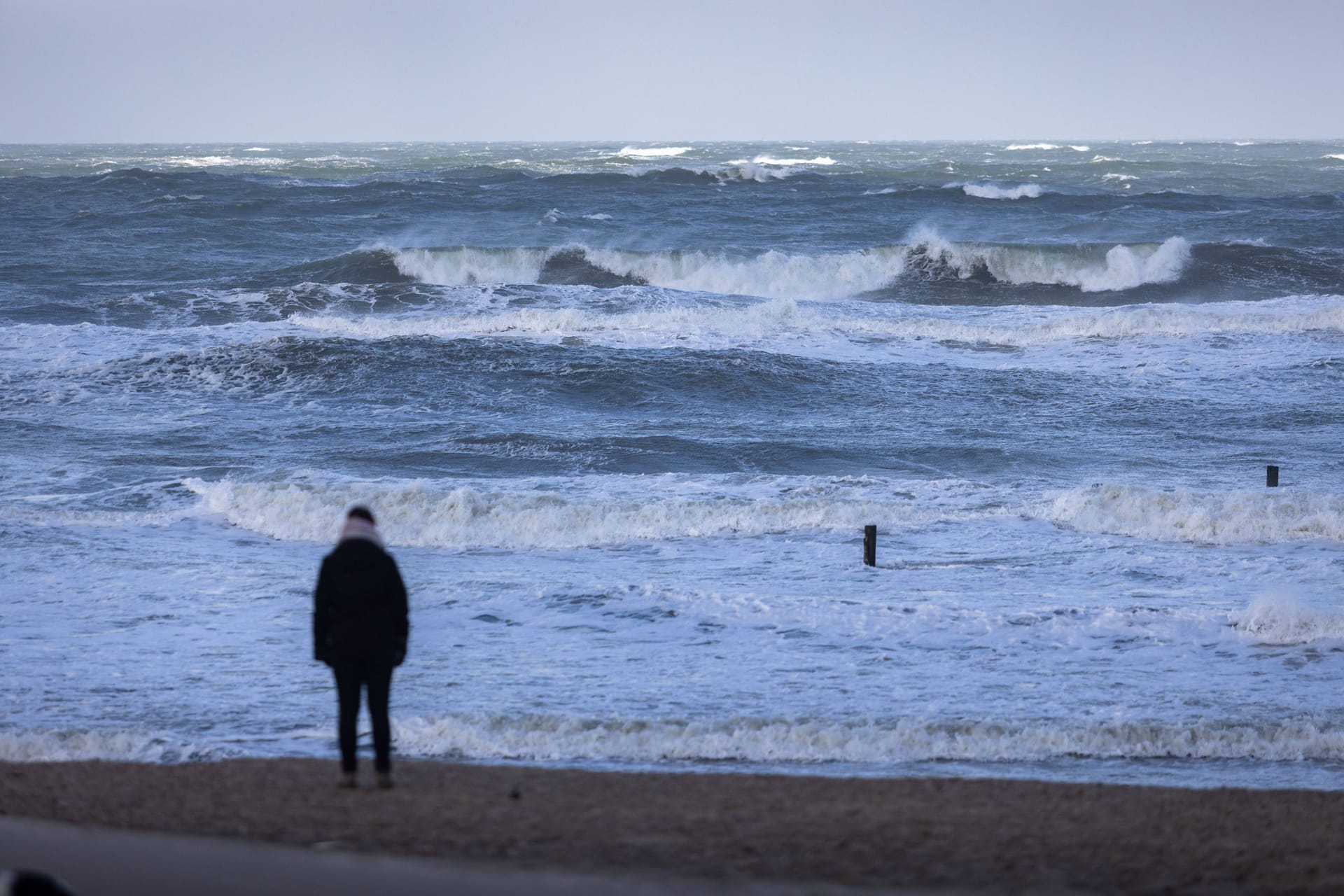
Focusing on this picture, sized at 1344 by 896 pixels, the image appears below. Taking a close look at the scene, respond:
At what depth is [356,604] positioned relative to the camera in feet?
18.4

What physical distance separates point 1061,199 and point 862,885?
167 ft

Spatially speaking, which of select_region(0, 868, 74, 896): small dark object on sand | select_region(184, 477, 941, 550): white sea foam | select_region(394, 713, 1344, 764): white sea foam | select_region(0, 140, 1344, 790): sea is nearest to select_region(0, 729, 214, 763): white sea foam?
select_region(0, 140, 1344, 790): sea

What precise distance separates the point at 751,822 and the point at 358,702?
1.90 metres

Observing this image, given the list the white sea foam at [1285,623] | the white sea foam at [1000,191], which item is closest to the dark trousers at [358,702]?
the white sea foam at [1285,623]

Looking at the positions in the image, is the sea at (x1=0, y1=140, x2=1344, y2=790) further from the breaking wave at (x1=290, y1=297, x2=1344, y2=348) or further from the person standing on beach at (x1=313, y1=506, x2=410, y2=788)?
the person standing on beach at (x1=313, y1=506, x2=410, y2=788)

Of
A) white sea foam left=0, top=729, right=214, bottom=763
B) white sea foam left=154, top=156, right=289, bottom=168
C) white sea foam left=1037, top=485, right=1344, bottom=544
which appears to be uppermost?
white sea foam left=154, top=156, right=289, bottom=168

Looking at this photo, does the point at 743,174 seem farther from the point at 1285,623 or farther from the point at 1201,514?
the point at 1285,623

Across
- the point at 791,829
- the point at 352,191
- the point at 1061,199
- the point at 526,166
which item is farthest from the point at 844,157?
the point at 791,829

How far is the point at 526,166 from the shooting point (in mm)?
73812

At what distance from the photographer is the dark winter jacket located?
5.62 meters

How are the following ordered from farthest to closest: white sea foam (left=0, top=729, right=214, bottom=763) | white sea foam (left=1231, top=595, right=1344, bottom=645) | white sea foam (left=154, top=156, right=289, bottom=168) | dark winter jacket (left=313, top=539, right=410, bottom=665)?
white sea foam (left=154, top=156, right=289, bottom=168) < white sea foam (left=1231, top=595, right=1344, bottom=645) < white sea foam (left=0, top=729, right=214, bottom=763) < dark winter jacket (left=313, top=539, right=410, bottom=665)

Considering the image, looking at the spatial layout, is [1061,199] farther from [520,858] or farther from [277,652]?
[520,858]

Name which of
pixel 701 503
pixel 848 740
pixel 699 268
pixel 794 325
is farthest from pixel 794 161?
pixel 848 740

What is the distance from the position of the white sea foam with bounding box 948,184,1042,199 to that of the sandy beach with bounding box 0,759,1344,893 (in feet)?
160
